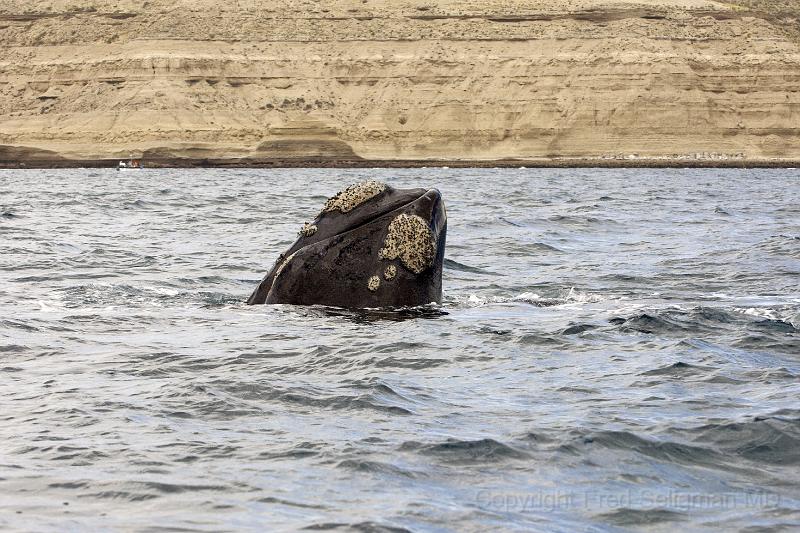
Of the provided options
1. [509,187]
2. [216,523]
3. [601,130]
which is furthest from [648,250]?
[601,130]

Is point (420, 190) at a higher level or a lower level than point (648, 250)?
higher

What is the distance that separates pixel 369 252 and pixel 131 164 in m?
77.1

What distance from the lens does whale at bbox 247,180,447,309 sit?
10750 mm

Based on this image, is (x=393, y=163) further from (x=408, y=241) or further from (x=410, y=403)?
(x=410, y=403)

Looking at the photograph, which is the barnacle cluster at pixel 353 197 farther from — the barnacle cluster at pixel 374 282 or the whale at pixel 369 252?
the barnacle cluster at pixel 374 282

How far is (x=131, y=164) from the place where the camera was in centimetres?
8550

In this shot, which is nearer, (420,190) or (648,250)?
(420,190)

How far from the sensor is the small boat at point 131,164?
3301 inches

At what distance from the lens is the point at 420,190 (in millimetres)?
11188

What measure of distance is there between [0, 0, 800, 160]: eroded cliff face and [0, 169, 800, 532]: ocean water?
7278 cm

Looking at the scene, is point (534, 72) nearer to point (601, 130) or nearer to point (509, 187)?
point (601, 130)

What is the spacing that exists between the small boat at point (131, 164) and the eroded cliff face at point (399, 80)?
3.32ft

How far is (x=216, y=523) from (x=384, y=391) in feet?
9.63

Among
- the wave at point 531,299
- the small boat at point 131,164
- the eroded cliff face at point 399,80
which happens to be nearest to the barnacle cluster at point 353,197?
the wave at point 531,299
